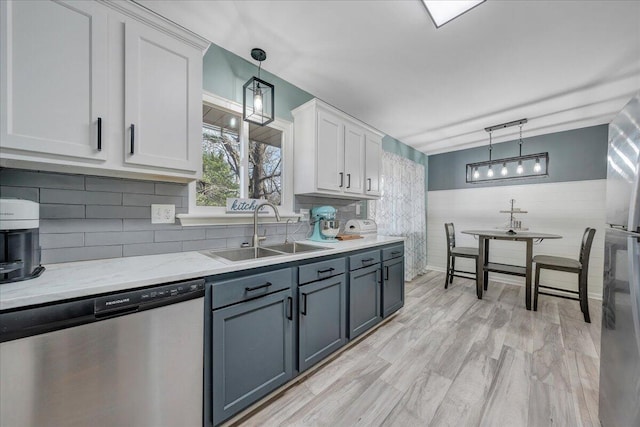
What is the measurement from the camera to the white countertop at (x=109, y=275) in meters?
0.82

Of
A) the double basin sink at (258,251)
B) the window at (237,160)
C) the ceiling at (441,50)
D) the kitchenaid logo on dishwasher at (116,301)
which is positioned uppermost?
the ceiling at (441,50)

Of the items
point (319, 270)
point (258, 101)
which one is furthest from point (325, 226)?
point (258, 101)

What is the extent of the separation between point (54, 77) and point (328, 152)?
5.99 feet

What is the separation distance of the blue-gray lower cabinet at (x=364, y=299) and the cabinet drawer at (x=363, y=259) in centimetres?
4

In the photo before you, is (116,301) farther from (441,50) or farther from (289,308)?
(441,50)

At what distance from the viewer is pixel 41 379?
815 mm

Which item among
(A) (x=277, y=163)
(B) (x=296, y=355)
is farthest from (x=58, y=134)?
(B) (x=296, y=355)

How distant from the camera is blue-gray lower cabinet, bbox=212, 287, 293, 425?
1.21 meters

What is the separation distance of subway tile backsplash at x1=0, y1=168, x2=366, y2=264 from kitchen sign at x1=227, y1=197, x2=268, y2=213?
0.24 metres

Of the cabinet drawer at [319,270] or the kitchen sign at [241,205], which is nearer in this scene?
the cabinet drawer at [319,270]

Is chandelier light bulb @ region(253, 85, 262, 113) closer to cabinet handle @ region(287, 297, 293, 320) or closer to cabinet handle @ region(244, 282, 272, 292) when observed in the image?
cabinet handle @ region(244, 282, 272, 292)

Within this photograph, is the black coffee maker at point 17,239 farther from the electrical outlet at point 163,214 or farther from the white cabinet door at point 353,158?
the white cabinet door at point 353,158

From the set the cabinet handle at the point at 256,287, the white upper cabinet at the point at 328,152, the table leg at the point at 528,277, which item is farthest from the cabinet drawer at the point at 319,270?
the table leg at the point at 528,277

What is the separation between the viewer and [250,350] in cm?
132
